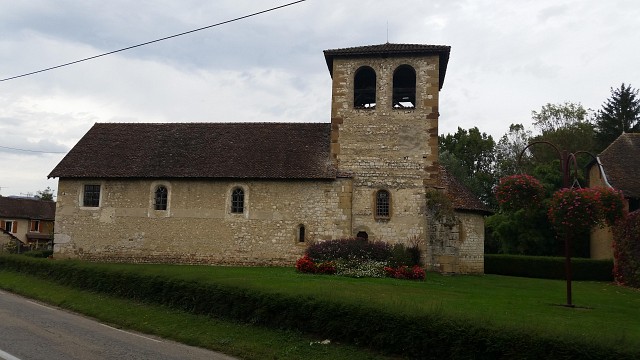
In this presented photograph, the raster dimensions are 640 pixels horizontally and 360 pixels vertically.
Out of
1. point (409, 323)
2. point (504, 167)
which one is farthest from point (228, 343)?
point (504, 167)

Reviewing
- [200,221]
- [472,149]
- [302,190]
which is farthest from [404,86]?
[472,149]

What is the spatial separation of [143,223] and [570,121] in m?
44.9

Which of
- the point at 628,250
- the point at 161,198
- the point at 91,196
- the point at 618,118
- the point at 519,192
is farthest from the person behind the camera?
the point at 618,118

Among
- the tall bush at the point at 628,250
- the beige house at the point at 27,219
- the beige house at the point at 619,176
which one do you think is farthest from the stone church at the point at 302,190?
the beige house at the point at 27,219

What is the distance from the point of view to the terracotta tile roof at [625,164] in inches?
1218

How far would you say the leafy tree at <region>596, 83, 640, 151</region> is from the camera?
48.7m

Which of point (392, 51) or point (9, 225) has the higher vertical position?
point (392, 51)

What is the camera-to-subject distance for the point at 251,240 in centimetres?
2692

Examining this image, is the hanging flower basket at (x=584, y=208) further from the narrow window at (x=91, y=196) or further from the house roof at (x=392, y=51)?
the narrow window at (x=91, y=196)

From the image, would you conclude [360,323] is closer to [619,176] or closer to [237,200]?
[237,200]

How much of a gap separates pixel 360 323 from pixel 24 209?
62.6 meters

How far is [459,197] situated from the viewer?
28078 mm

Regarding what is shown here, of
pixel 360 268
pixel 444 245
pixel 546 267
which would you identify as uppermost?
pixel 444 245

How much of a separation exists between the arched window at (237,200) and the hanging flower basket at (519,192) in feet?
48.9
